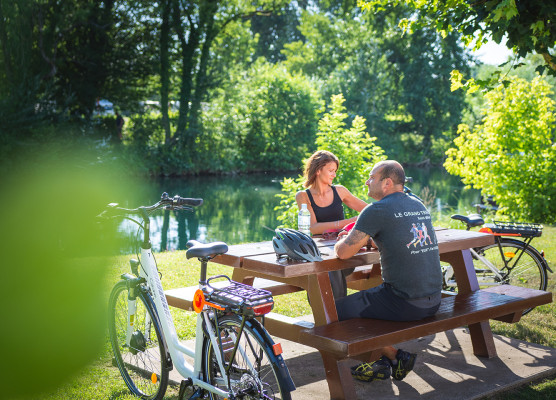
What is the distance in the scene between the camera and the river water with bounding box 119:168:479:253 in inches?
618

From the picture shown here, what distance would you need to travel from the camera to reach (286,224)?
1052cm

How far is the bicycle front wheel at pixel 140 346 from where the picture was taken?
4043 mm

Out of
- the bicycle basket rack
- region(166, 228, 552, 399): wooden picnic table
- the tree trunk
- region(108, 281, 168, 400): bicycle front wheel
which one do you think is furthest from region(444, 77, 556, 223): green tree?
the tree trunk

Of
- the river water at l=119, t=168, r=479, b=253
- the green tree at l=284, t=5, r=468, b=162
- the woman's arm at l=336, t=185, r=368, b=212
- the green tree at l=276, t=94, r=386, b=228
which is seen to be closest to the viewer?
the woman's arm at l=336, t=185, r=368, b=212

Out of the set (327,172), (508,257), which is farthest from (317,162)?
(508,257)

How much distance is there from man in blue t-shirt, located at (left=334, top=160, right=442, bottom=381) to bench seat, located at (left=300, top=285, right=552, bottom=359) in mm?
107

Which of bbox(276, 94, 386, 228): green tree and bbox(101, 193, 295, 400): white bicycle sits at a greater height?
bbox(276, 94, 386, 228): green tree

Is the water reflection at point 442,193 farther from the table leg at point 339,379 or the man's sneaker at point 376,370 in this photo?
the table leg at point 339,379

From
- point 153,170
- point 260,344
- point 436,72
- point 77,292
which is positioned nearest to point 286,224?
point 77,292

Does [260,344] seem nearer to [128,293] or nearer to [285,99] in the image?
[128,293]

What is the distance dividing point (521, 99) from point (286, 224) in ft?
17.3

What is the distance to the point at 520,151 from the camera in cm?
1209

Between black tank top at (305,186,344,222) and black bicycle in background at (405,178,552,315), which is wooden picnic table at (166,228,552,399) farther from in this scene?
black bicycle in background at (405,178,552,315)

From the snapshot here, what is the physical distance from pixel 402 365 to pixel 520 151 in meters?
8.94
